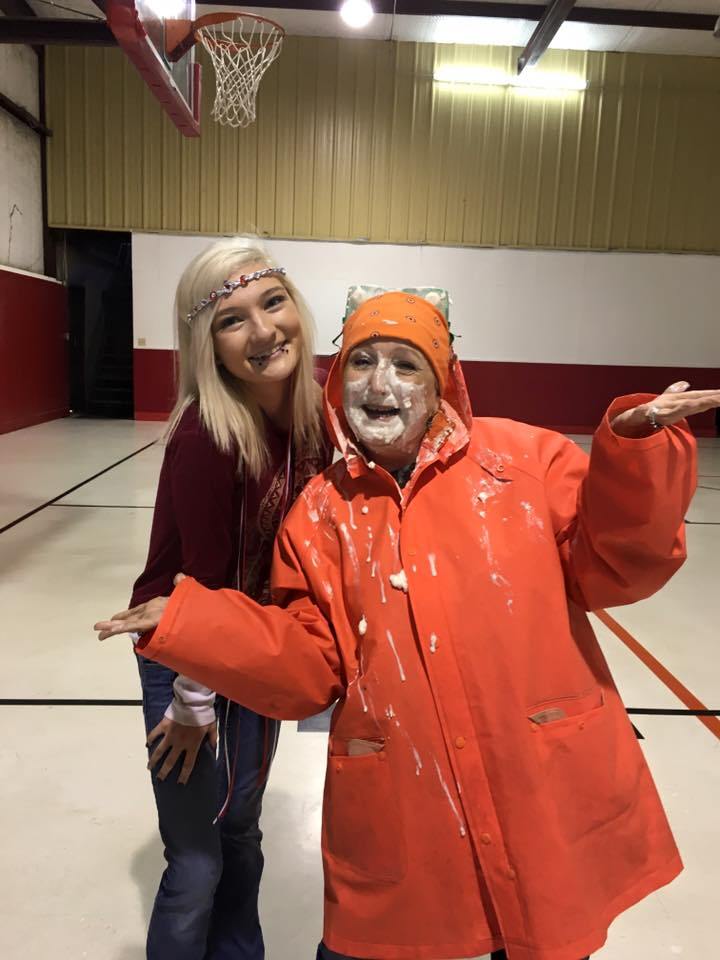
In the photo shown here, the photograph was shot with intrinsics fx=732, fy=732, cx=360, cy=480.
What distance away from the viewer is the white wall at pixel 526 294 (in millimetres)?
10375

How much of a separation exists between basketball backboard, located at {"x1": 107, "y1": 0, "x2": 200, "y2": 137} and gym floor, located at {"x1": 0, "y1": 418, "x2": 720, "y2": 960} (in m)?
2.53

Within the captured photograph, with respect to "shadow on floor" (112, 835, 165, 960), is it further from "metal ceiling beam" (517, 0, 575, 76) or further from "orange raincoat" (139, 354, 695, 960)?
"metal ceiling beam" (517, 0, 575, 76)

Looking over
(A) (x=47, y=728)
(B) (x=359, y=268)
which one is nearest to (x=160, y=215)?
(B) (x=359, y=268)

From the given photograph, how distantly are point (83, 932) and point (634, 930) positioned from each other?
1149mm

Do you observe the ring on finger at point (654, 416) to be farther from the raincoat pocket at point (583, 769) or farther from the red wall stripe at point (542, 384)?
the red wall stripe at point (542, 384)

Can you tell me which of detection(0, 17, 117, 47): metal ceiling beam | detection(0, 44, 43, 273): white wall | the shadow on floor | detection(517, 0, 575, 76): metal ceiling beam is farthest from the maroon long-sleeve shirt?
detection(0, 44, 43, 273): white wall

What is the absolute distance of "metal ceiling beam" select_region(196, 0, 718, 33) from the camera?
877 cm

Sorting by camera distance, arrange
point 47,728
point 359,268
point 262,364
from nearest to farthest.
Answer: point 262,364, point 47,728, point 359,268

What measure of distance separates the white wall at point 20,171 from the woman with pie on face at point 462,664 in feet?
30.8

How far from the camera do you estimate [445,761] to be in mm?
989

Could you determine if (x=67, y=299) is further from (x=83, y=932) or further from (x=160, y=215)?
(x=83, y=932)

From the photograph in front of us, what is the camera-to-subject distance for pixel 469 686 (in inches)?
38.8

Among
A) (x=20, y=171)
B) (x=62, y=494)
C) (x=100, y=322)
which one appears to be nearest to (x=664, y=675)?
(x=62, y=494)

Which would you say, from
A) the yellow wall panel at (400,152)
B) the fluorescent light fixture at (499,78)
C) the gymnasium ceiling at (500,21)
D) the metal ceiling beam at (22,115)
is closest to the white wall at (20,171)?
the metal ceiling beam at (22,115)
